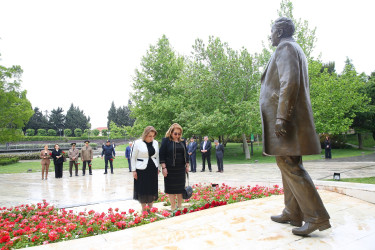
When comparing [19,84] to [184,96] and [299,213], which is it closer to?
[184,96]

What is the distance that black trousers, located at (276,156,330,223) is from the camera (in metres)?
3.01

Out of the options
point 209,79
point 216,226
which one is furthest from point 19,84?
point 216,226

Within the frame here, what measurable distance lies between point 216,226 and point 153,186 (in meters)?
2.40

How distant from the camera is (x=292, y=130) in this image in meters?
3.18

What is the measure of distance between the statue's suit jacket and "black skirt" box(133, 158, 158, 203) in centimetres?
284

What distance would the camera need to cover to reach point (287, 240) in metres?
2.87

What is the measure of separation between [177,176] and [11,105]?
1069 inches

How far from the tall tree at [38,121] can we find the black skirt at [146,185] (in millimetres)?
82549

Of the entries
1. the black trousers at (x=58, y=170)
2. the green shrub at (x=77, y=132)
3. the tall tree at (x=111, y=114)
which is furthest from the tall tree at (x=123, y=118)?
the black trousers at (x=58, y=170)

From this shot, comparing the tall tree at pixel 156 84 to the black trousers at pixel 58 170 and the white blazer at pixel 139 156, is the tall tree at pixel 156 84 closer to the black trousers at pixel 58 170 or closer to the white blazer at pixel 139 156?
the black trousers at pixel 58 170

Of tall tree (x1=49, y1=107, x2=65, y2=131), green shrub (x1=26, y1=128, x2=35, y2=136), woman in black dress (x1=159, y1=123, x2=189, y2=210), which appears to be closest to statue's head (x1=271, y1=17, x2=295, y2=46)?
woman in black dress (x1=159, y1=123, x2=189, y2=210)

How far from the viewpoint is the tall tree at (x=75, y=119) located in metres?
83.5

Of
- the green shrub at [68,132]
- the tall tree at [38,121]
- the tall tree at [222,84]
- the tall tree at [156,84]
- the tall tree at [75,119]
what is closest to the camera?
the tall tree at [222,84]

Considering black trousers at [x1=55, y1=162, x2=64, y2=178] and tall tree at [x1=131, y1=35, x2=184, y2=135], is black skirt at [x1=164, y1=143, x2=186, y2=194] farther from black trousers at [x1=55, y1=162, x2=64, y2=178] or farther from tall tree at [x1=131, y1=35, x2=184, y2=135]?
tall tree at [x1=131, y1=35, x2=184, y2=135]
